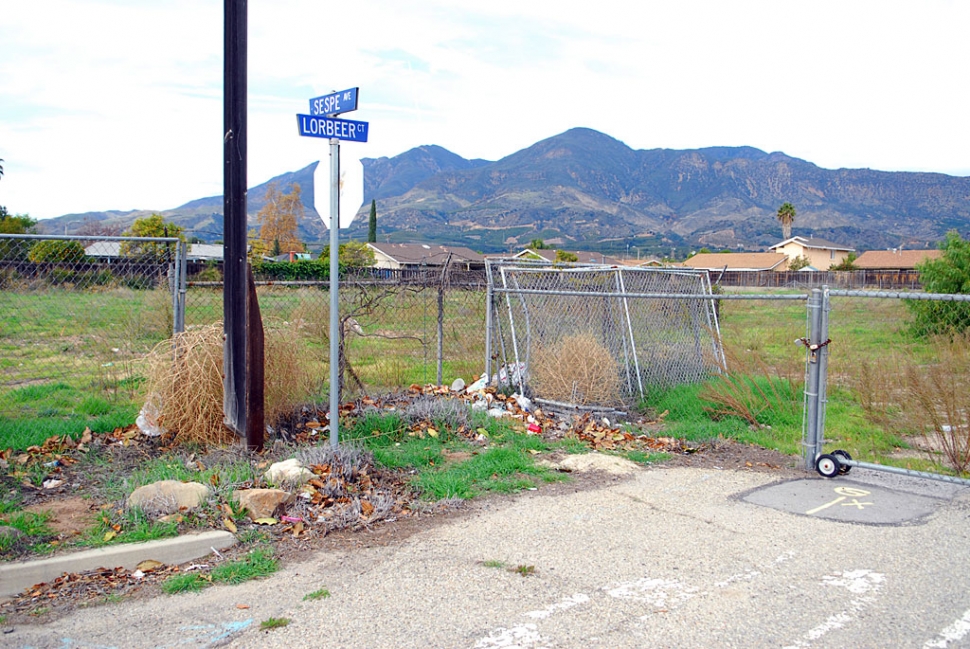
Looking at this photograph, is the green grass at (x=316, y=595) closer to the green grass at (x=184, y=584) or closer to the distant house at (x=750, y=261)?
the green grass at (x=184, y=584)

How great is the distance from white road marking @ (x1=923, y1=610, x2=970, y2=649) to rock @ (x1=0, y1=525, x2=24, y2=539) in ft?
18.1

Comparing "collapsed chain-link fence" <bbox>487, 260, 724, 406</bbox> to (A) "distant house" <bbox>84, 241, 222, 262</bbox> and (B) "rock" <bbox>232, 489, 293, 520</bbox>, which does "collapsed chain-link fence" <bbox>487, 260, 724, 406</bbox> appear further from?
(B) "rock" <bbox>232, 489, 293, 520</bbox>

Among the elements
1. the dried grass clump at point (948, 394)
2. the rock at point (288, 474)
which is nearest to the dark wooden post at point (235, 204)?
the rock at point (288, 474)

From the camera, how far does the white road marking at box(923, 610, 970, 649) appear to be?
389 cm

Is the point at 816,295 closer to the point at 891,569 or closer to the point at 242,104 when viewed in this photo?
the point at 891,569

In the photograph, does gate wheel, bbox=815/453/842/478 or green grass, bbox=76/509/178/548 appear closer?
green grass, bbox=76/509/178/548

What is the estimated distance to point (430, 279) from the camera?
10133 millimetres

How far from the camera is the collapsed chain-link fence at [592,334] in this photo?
9.73 meters

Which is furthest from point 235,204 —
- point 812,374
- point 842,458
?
point 842,458

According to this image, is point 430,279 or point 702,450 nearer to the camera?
point 702,450

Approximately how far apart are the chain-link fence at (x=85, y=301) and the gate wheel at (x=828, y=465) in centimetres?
653

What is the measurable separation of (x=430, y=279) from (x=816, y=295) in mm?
4820

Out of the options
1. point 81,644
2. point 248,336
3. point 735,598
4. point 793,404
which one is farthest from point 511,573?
point 793,404

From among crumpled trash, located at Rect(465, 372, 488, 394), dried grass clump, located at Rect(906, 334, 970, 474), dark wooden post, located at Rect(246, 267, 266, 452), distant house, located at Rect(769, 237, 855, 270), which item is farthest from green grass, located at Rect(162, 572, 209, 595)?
distant house, located at Rect(769, 237, 855, 270)
